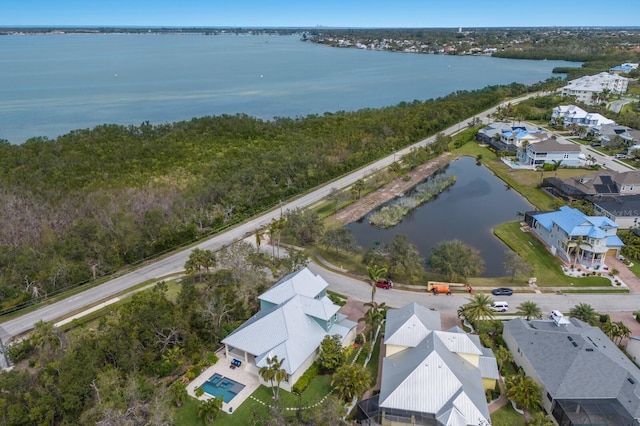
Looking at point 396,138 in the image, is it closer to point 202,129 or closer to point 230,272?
point 202,129

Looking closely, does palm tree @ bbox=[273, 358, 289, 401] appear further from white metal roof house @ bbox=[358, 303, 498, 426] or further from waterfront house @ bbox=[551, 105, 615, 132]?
waterfront house @ bbox=[551, 105, 615, 132]

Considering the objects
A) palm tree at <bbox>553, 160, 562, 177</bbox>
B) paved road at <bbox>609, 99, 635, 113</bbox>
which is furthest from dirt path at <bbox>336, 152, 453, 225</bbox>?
paved road at <bbox>609, 99, 635, 113</bbox>

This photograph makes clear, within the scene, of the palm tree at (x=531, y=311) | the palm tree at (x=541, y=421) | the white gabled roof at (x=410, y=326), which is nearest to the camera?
the palm tree at (x=541, y=421)

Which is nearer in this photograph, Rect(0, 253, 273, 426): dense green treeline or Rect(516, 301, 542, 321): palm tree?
Rect(0, 253, 273, 426): dense green treeline

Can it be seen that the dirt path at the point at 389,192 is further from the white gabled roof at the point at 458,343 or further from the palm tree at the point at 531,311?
the white gabled roof at the point at 458,343

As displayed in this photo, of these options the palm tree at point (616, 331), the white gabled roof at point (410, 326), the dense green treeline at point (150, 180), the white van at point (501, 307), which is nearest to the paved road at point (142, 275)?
the dense green treeline at point (150, 180)

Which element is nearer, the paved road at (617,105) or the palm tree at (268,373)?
the palm tree at (268,373)

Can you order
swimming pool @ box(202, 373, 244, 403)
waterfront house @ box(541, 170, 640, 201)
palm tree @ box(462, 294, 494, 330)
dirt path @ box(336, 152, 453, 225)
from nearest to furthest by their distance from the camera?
swimming pool @ box(202, 373, 244, 403)
palm tree @ box(462, 294, 494, 330)
dirt path @ box(336, 152, 453, 225)
waterfront house @ box(541, 170, 640, 201)
